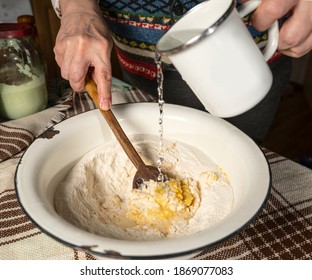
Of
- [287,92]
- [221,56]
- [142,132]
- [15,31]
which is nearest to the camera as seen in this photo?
[221,56]

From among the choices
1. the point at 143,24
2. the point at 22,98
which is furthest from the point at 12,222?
the point at 143,24

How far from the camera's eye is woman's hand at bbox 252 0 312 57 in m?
0.52

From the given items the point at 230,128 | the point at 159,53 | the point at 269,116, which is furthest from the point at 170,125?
the point at 269,116

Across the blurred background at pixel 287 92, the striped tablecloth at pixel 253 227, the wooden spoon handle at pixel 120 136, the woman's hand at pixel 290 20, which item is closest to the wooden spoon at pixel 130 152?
the wooden spoon handle at pixel 120 136

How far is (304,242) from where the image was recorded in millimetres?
578

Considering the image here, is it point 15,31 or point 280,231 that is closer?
point 280,231

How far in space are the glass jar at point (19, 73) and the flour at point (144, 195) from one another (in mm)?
301

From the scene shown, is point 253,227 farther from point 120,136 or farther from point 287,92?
point 287,92

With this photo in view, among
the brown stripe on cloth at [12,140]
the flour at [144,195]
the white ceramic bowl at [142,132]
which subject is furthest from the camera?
the brown stripe on cloth at [12,140]

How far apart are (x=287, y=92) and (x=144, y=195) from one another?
6.48ft

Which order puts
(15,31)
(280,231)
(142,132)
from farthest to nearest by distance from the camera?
(15,31), (142,132), (280,231)

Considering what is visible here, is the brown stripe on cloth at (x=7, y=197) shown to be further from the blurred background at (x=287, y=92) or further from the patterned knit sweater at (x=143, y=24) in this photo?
the blurred background at (x=287, y=92)

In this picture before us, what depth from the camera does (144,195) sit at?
613mm

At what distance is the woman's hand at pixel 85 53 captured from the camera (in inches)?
23.9
